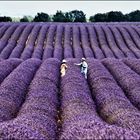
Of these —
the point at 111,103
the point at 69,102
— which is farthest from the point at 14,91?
the point at 111,103

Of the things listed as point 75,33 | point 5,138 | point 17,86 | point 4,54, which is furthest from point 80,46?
point 5,138

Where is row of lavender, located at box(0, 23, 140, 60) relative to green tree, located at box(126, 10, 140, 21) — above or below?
above

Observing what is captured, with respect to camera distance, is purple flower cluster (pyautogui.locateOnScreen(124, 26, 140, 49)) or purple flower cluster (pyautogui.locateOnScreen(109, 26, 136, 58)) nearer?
purple flower cluster (pyautogui.locateOnScreen(109, 26, 136, 58))

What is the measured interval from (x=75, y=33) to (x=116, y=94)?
1942 inches

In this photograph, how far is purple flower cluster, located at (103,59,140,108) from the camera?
77.4 ft

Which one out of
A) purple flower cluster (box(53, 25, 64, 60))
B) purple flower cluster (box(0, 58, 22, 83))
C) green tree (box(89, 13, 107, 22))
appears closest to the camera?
purple flower cluster (box(0, 58, 22, 83))

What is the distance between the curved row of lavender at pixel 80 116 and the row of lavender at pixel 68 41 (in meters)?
19.3

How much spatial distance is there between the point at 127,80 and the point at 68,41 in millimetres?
39375

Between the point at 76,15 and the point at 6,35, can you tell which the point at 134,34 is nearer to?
the point at 6,35

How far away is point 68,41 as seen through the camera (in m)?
66.4

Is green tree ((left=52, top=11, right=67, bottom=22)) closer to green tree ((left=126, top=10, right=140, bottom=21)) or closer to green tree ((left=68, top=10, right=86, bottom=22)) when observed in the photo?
green tree ((left=68, top=10, right=86, bottom=22))

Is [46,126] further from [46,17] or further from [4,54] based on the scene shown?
[46,17]

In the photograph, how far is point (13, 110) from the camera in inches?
790

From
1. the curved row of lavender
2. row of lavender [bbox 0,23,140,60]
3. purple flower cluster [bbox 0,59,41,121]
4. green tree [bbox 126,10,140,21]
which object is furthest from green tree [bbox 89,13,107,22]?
purple flower cluster [bbox 0,59,41,121]
